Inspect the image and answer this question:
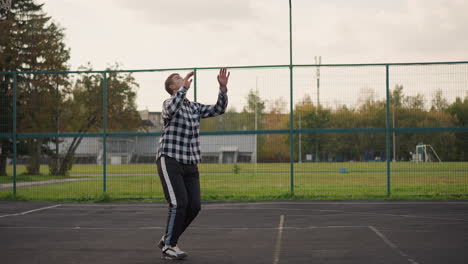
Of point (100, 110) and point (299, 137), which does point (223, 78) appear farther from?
point (100, 110)

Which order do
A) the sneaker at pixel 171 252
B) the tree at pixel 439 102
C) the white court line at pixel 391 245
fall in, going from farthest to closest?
1. the tree at pixel 439 102
2. the sneaker at pixel 171 252
3. the white court line at pixel 391 245

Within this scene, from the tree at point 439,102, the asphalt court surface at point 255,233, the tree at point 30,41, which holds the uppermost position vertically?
the tree at point 30,41

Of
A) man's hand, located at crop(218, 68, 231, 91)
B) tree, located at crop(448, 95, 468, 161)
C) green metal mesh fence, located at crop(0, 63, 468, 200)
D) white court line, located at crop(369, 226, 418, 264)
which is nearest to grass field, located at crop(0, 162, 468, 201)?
green metal mesh fence, located at crop(0, 63, 468, 200)

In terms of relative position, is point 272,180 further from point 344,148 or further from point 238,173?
point 344,148

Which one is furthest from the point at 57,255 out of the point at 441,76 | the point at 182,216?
the point at 441,76

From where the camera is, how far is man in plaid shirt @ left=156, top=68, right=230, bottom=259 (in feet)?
18.9

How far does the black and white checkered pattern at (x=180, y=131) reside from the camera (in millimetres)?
5762

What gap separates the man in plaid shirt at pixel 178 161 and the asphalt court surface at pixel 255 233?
1.29 feet

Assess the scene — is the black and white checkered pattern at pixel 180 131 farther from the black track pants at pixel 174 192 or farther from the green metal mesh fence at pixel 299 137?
the green metal mesh fence at pixel 299 137

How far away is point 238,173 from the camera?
13531 millimetres

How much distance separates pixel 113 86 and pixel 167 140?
376 inches

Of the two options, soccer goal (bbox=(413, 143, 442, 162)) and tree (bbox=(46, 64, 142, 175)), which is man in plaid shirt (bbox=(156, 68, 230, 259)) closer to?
tree (bbox=(46, 64, 142, 175))

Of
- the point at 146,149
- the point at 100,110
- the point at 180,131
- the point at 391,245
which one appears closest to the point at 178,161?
the point at 180,131

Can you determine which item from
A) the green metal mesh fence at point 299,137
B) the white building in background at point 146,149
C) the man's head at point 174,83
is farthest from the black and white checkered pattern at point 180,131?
the white building in background at point 146,149
